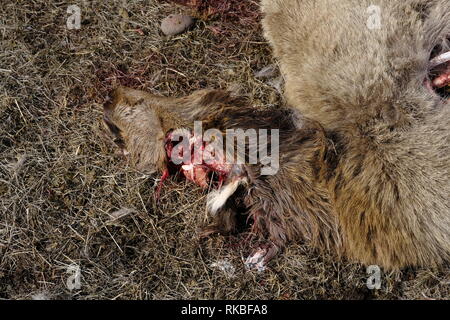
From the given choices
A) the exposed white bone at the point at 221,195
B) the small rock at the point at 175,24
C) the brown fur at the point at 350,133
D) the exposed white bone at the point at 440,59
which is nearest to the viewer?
the brown fur at the point at 350,133

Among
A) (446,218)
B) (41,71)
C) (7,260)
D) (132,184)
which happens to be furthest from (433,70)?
(7,260)

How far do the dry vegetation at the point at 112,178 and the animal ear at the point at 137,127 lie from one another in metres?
0.26

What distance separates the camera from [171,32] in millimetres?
4305

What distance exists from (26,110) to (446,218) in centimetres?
324

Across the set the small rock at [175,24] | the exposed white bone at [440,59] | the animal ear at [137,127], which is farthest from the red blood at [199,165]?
the exposed white bone at [440,59]

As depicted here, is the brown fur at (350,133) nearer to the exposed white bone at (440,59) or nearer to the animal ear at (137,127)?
the animal ear at (137,127)

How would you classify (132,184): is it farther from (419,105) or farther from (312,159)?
(419,105)

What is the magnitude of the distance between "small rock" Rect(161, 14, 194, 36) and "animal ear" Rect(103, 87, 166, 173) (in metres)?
0.75

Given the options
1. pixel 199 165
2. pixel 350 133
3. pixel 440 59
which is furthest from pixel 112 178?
pixel 440 59

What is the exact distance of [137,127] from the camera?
12.1 feet

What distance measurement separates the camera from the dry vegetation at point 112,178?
3791 mm

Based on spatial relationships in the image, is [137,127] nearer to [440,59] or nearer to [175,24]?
[175,24]

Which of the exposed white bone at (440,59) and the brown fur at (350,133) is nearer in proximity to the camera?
the brown fur at (350,133)

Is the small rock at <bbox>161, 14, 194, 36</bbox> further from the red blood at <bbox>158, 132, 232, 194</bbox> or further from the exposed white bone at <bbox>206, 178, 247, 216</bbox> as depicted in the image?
the exposed white bone at <bbox>206, 178, 247, 216</bbox>
